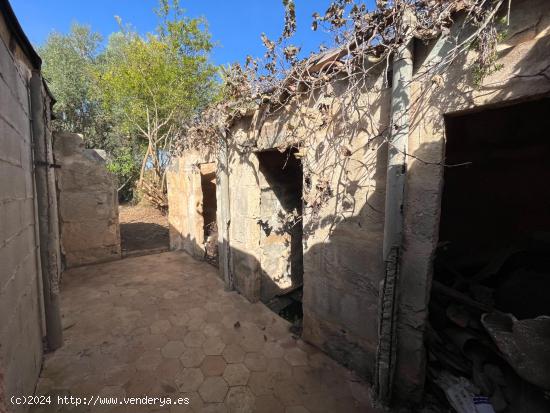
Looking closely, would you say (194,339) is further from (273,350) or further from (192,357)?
(273,350)

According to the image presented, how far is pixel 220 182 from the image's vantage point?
4.54 meters

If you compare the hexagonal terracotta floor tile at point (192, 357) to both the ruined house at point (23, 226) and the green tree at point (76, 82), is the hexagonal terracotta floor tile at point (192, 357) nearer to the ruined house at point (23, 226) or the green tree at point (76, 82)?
the ruined house at point (23, 226)

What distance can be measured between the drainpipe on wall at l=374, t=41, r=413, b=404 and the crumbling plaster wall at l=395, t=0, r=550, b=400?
0.21 ft

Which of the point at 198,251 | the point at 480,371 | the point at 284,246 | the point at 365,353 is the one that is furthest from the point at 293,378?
the point at 198,251

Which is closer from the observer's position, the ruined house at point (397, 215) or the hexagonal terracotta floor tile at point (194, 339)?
the ruined house at point (397, 215)

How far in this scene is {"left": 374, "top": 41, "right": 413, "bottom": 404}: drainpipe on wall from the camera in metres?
1.96

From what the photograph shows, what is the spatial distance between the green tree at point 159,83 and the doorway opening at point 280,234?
810cm

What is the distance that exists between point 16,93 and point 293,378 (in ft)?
12.7

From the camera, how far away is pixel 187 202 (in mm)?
6352

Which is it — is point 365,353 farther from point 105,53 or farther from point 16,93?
point 105,53

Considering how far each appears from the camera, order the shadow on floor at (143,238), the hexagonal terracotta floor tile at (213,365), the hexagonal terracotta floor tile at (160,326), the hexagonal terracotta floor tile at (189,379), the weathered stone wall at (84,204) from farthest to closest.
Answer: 1. the shadow on floor at (143,238)
2. the weathered stone wall at (84,204)
3. the hexagonal terracotta floor tile at (160,326)
4. the hexagonal terracotta floor tile at (213,365)
5. the hexagonal terracotta floor tile at (189,379)

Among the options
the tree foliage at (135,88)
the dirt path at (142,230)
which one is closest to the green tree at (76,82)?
the tree foliage at (135,88)

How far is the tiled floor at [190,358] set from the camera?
2.41m

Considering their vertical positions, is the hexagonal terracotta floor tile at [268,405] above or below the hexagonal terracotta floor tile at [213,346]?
below
